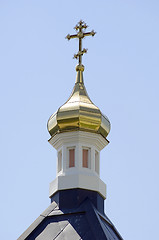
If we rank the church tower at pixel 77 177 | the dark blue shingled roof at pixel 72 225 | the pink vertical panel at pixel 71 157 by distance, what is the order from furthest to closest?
the pink vertical panel at pixel 71 157 < the church tower at pixel 77 177 < the dark blue shingled roof at pixel 72 225

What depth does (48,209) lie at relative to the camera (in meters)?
24.3

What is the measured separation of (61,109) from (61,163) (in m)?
1.35

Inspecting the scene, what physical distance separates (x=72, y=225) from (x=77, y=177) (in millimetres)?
1541

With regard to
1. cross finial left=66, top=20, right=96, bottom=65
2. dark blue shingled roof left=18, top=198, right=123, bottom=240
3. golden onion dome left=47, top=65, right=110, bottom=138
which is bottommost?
dark blue shingled roof left=18, top=198, right=123, bottom=240

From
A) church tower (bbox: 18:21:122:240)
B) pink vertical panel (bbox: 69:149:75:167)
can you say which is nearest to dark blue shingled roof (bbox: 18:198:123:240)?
church tower (bbox: 18:21:122:240)

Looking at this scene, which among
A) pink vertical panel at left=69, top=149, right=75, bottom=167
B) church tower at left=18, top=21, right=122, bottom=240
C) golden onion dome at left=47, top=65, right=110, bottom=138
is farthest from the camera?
golden onion dome at left=47, top=65, right=110, bottom=138

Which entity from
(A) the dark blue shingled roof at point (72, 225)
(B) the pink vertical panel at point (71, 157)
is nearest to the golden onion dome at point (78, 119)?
(B) the pink vertical panel at point (71, 157)

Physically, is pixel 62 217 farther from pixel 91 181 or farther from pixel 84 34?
pixel 84 34

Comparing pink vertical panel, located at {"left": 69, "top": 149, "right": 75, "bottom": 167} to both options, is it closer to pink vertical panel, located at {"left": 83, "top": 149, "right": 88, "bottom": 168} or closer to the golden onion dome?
pink vertical panel, located at {"left": 83, "top": 149, "right": 88, "bottom": 168}

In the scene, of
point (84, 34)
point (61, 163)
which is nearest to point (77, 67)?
point (84, 34)

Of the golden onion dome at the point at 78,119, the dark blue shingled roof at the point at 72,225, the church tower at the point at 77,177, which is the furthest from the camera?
the golden onion dome at the point at 78,119

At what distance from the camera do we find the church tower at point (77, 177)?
23438 mm

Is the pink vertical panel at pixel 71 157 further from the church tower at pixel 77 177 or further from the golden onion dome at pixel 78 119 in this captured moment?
the golden onion dome at pixel 78 119

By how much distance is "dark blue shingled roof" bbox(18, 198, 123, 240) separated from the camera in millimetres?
23000
